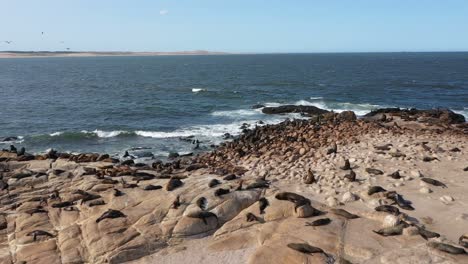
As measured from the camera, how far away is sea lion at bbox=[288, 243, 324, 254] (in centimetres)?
1182

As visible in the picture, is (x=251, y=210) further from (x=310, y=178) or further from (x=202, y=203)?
(x=310, y=178)

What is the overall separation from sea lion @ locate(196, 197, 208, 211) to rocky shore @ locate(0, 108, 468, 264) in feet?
0.12

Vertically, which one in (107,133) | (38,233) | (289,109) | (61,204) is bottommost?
(107,133)

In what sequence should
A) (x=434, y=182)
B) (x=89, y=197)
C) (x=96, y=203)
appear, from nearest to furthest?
(x=96, y=203), (x=89, y=197), (x=434, y=182)

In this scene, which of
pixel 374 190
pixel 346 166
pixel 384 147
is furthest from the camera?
pixel 384 147

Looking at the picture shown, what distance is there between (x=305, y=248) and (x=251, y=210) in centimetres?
310

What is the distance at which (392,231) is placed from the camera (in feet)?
41.9

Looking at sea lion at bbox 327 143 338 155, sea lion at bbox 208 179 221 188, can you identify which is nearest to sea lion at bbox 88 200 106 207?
sea lion at bbox 208 179 221 188

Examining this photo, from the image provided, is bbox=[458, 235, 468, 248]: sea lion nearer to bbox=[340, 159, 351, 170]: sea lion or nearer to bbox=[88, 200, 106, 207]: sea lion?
bbox=[340, 159, 351, 170]: sea lion

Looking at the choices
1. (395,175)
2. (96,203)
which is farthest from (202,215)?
(395,175)

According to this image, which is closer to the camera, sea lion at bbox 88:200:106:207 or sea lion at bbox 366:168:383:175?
sea lion at bbox 88:200:106:207

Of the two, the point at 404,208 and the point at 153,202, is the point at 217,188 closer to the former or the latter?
the point at 153,202

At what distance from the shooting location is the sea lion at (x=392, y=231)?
501 inches

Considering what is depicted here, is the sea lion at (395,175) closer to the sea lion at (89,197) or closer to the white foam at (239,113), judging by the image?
the sea lion at (89,197)
